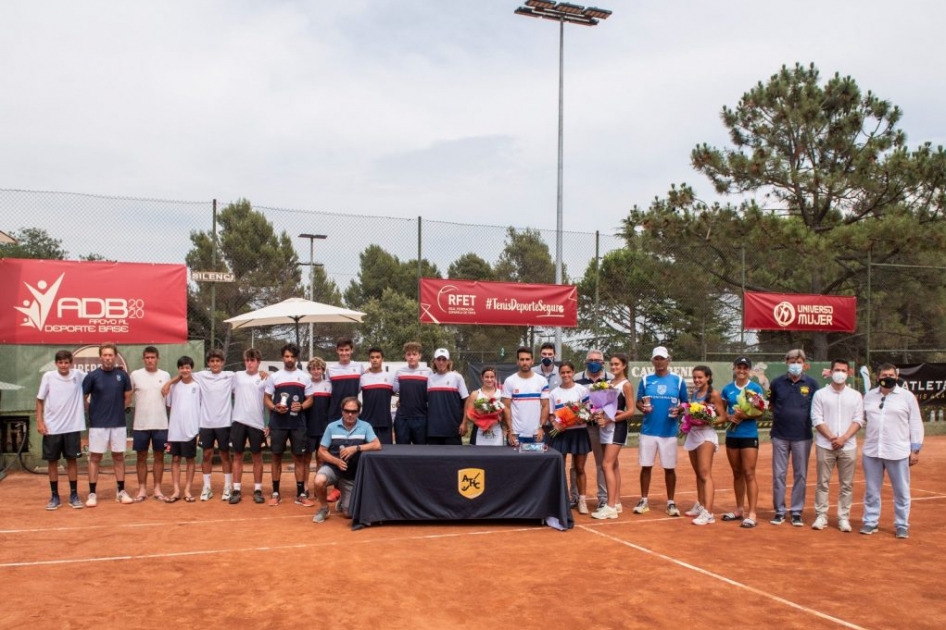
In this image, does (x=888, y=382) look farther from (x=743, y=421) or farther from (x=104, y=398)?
(x=104, y=398)

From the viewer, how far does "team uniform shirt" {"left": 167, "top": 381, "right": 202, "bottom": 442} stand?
9.68 m

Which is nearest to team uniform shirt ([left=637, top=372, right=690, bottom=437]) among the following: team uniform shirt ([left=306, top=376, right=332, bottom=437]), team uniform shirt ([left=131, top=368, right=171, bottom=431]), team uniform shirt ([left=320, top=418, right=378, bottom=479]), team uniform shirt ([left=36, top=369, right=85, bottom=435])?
team uniform shirt ([left=320, top=418, right=378, bottom=479])

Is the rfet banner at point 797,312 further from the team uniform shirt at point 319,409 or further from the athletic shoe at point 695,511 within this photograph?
the team uniform shirt at point 319,409

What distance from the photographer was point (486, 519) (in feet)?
27.7

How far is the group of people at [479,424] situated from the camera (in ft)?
27.7

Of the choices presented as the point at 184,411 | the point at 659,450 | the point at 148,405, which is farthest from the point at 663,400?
the point at 148,405

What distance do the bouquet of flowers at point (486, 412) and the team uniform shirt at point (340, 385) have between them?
1.54m

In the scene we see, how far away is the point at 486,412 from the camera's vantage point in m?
8.98

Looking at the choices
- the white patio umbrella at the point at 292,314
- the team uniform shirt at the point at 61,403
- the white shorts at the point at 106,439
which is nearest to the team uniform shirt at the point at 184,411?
the white shorts at the point at 106,439

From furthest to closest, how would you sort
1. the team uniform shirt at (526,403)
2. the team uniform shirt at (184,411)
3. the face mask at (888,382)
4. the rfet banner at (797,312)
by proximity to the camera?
the rfet banner at (797,312)
the team uniform shirt at (184,411)
the team uniform shirt at (526,403)
the face mask at (888,382)

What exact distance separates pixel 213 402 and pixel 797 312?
14019mm

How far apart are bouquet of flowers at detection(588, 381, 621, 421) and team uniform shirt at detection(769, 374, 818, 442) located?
1717mm

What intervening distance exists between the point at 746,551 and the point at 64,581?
5750 millimetres

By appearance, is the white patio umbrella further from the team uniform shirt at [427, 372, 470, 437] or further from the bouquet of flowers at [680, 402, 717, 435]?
the bouquet of flowers at [680, 402, 717, 435]
